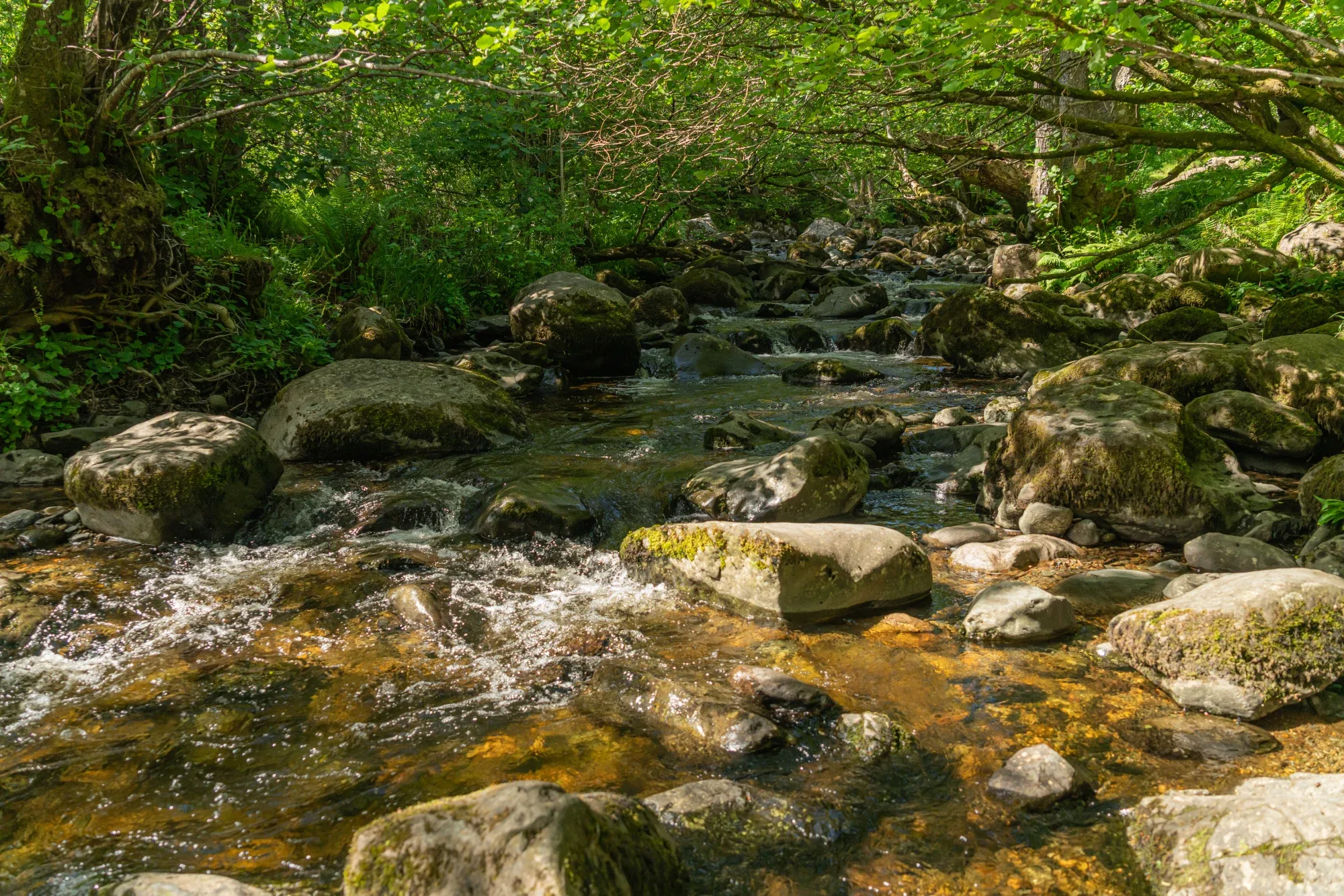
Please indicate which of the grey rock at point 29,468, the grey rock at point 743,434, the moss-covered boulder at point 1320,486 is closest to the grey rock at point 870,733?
the moss-covered boulder at point 1320,486

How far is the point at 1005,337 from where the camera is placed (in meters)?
11.0

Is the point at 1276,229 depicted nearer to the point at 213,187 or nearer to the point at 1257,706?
the point at 1257,706

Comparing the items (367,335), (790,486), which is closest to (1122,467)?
(790,486)

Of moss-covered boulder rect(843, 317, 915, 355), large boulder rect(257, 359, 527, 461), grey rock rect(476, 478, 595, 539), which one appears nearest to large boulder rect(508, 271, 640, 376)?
large boulder rect(257, 359, 527, 461)

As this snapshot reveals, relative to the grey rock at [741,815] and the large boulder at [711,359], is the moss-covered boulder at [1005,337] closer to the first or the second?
the large boulder at [711,359]

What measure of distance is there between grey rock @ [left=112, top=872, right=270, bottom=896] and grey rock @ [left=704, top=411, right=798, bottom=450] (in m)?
5.85

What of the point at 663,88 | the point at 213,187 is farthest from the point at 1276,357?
the point at 213,187

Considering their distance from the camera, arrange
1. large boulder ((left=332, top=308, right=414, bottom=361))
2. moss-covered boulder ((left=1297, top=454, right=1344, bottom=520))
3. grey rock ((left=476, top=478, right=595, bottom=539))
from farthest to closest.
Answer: large boulder ((left=332, top=308, right=414, bottom=361)) → grey rock ((left=476, top=478, right=595, bottom=539)) → moss-covered boulder ((left=1297, top=454, right=1344, bottom=520))

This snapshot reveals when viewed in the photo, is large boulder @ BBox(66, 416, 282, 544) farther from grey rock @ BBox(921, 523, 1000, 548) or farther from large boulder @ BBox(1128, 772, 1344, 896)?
large boulder @ BBox(1128, 772, 1344, 896)

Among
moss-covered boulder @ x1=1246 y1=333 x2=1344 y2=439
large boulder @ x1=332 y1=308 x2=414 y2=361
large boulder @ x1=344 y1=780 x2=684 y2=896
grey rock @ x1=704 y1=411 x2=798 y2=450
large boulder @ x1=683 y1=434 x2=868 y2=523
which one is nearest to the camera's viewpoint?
large boulder @ x1=344 y1=780 x2=684 y2=896

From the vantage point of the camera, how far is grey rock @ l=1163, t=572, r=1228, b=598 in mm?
4477

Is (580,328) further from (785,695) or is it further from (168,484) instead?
(785,695)

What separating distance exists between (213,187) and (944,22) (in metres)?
8.55

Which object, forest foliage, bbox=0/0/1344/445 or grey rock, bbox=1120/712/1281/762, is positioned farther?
forest foliage, bbox=0/0/1344/445
